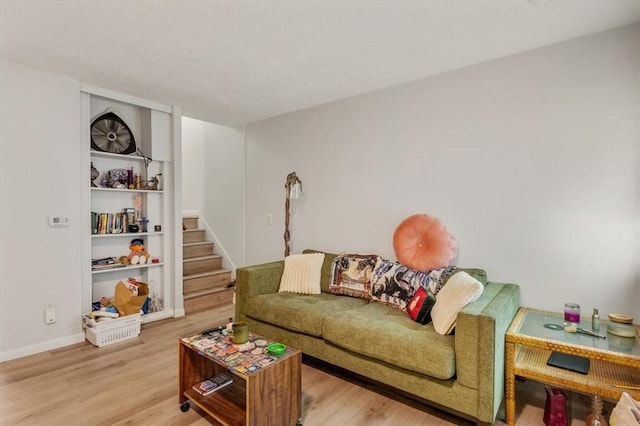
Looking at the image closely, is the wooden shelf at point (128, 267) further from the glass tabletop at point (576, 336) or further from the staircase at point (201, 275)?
the glass tabletop at point (576, 336)

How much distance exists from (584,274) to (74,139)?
164 inches

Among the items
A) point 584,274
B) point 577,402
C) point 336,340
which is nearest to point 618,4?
point 584,274

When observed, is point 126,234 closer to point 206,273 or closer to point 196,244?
point 206,273

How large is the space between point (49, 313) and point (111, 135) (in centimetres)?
174

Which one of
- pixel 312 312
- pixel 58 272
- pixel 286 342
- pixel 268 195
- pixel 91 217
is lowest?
pixel 286 342

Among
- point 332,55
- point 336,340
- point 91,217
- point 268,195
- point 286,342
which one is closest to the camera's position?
point 336,340

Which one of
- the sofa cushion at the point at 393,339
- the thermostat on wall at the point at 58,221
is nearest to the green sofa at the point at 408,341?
the sofa cushion at the point at 393,339

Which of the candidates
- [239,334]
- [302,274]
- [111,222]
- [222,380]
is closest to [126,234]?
[111,222]

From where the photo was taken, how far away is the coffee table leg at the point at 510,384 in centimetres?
187

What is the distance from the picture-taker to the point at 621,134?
204 centimetres

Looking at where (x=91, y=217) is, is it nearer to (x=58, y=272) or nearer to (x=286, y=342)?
(x=58, y=272)

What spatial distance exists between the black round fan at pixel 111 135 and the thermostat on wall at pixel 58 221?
2.50 ft

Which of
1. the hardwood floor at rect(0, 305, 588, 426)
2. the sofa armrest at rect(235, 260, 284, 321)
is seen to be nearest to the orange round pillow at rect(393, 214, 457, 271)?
the hardwood floor at rect(0, 305, 588, 426)

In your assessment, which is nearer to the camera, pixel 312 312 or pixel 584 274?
pixel 584 274
